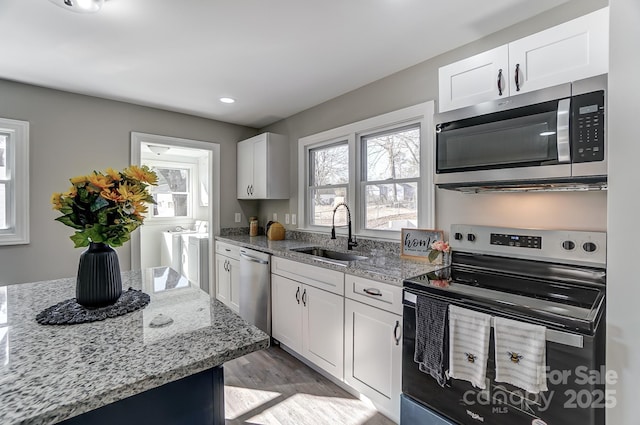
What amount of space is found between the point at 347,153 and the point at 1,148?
10.2ft

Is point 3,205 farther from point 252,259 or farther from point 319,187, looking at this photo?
point 319,187

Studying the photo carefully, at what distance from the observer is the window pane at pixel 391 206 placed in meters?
2.46

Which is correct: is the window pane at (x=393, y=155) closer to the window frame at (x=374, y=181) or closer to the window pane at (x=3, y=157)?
the window frame at (x=374, y=181)

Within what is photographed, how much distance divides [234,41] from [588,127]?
203 cm

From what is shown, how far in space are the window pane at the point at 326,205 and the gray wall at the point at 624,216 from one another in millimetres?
2081

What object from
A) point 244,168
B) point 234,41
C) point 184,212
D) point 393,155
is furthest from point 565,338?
point 184,212

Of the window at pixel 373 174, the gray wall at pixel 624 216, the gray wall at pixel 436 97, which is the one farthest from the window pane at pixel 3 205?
the gray wall at pixel 624 216

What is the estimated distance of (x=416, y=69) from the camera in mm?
2346

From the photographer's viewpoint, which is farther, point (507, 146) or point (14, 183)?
point (14, 183)

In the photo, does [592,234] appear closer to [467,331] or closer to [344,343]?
[467,331]

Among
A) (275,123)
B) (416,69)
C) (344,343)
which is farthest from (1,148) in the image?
(416,69)

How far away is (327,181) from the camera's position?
3.30 meters

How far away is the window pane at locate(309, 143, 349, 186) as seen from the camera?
3.10m

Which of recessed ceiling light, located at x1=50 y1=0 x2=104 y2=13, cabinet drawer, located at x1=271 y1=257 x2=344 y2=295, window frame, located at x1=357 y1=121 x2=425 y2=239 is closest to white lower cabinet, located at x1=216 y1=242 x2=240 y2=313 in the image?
cabinet drawer, located at x1=271 y1=257 x2=344 y2=295
